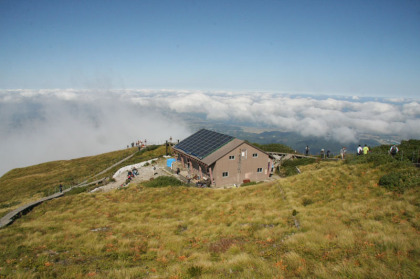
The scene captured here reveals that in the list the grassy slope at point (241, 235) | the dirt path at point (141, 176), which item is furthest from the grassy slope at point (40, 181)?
the grassy slope at point (241, 235)

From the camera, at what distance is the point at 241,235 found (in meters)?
16.7

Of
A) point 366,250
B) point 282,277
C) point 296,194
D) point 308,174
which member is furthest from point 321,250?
point 308,174

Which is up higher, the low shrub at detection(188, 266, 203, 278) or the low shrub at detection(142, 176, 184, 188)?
the low shrub at detection(188, 266, 203, 278)

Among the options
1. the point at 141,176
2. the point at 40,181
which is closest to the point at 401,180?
the point at 141,176

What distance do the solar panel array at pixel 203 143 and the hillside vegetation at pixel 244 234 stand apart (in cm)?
1230

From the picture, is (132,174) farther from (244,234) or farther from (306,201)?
(306,201)

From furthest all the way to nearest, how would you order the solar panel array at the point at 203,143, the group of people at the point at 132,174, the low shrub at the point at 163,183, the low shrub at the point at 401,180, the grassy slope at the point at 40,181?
1. the grassy slope at the point at 40,181
2. the group of people at the point at 132,174
3. the solar panel array at the point at 203,143
4. the low shrub at the point at 163,183
5. the low shrub at the point at 401,180

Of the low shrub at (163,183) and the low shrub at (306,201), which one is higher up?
the low shrub at (306,201)

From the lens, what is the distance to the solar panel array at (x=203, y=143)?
41.7 metres

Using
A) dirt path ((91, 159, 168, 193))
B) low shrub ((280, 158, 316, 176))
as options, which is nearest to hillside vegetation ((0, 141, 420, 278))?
dirt path ((91, 159, 168, 193))

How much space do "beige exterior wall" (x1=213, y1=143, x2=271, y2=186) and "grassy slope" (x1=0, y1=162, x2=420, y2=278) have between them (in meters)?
8.28

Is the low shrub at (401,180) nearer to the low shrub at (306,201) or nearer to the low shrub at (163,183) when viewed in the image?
the low shrub at (306,201)

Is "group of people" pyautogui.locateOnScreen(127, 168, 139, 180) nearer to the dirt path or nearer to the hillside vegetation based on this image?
the dirt path

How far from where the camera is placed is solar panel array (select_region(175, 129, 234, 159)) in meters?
41.7
